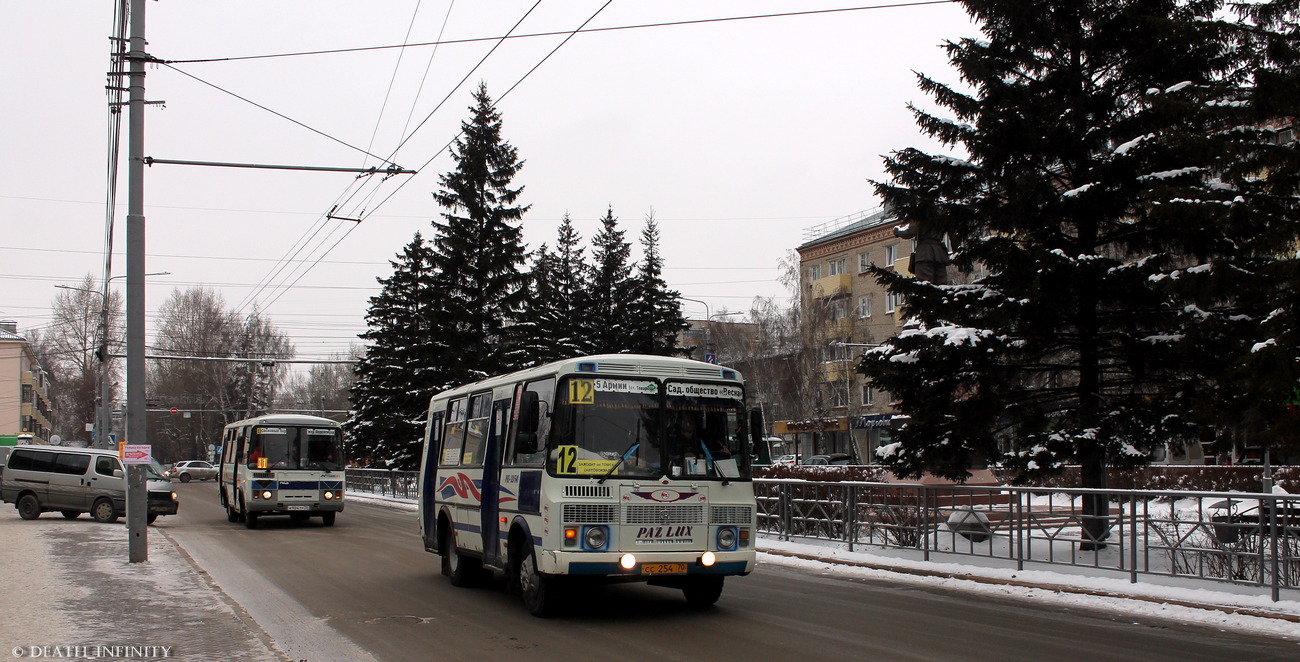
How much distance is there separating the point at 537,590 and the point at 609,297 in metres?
41.9

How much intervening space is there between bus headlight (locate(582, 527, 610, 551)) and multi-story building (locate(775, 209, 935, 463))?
4595 cm

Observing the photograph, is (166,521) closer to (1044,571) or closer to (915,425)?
(915,425)

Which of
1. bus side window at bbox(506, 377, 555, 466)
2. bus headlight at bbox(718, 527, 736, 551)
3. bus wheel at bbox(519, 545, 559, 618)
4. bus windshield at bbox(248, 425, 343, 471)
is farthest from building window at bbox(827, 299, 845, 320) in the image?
bus wheel at bbox(519, 545, 559, 618)

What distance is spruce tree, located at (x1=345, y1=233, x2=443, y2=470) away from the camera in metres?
49.1

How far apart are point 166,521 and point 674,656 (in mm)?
25472

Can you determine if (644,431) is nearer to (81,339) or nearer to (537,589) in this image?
(537,589)

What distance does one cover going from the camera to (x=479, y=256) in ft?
160

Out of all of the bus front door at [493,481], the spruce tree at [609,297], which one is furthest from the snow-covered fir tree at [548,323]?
the bus front door at [493,481]

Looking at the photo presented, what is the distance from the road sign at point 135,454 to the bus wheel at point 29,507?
49.0 ft

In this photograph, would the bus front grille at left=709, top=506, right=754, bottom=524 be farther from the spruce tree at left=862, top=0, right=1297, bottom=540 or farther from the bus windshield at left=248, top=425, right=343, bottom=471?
the bus windshield at left=248, top=425, right=343, bottom=471

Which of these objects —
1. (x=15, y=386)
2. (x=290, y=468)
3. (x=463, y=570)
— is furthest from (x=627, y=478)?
(x=15, y=386)

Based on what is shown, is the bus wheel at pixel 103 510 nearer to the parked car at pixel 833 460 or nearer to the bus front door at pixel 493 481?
the bus front door at pixel 493 481

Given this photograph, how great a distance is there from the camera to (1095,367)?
58.1 feet

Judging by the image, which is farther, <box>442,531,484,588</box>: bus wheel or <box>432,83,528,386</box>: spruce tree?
<box>432,83,528,386</box>: spruce tree
